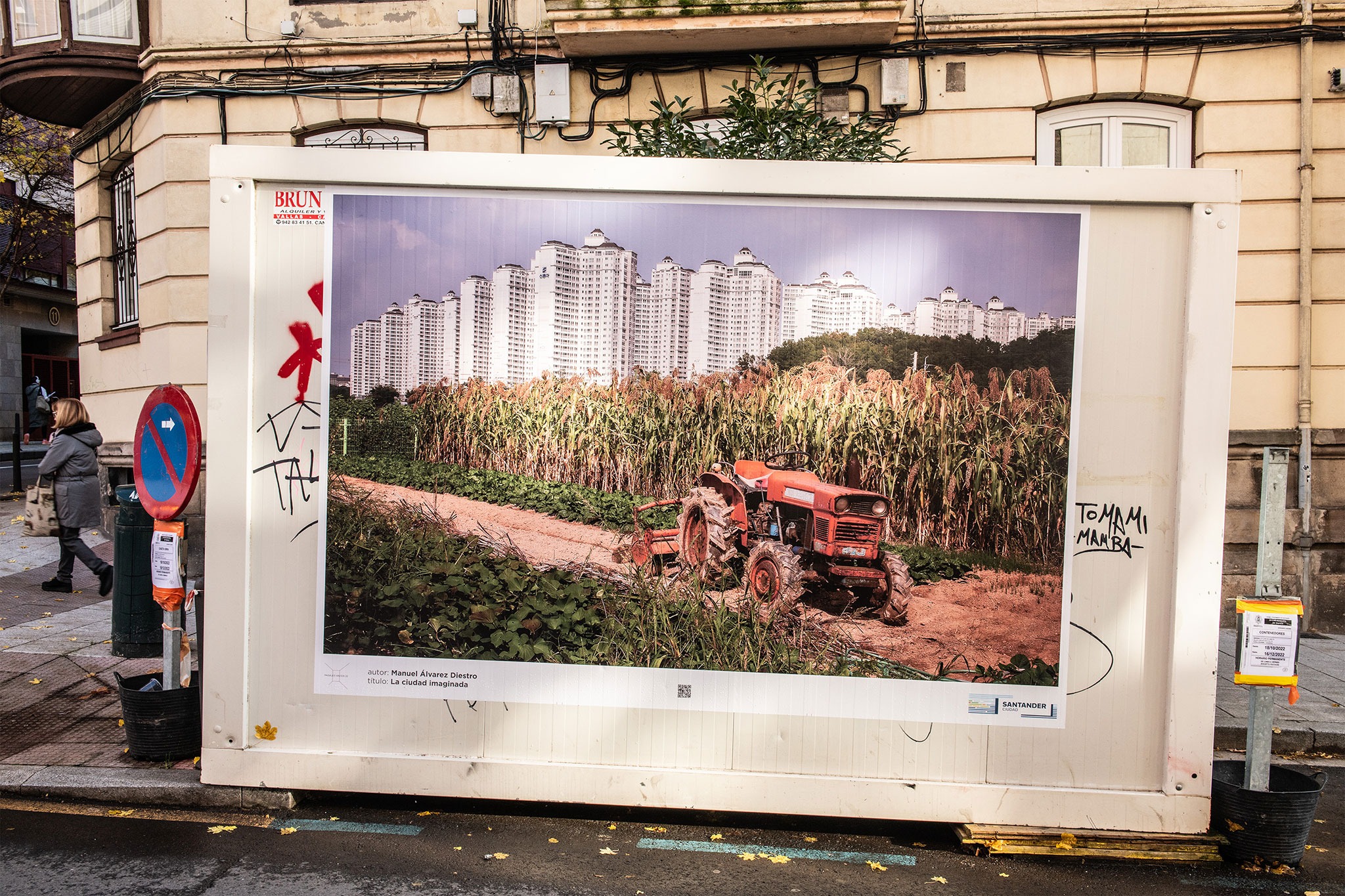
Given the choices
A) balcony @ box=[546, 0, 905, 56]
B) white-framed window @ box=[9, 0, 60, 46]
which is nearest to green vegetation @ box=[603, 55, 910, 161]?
balcony @ box=[546, 0, 905, 56]

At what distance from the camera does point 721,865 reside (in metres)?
3.48

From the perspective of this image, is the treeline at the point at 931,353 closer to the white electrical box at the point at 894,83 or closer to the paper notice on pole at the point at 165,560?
the paper notice on pole at the point at 165,560

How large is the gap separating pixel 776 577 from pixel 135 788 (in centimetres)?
327

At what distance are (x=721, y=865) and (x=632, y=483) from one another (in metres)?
1.68

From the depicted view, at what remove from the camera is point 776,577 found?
3674 millimetres

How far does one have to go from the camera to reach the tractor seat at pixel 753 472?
12.0ft

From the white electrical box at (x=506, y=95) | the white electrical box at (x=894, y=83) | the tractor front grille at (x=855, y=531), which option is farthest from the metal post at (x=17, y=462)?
the tractor front grille at (x=855, y=531)

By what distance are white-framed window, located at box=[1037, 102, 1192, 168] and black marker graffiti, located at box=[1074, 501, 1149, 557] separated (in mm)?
6261

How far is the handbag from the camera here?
762 cm

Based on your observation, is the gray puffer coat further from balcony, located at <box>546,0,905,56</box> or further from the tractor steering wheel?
the tractor steering wheel

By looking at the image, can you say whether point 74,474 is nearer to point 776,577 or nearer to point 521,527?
point 521,527

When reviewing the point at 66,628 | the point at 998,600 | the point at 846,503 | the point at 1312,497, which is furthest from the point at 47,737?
the point at 1312,497

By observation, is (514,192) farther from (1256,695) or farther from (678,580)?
(1256,695)

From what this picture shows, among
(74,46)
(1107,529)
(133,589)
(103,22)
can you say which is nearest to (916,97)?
(1107,529)
